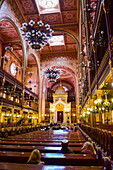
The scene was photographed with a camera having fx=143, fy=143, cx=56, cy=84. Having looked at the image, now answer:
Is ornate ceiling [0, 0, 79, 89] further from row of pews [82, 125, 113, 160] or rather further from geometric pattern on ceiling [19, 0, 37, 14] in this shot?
row of pews [82, 125, 113, 160]

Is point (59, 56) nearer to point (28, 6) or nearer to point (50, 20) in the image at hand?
point (50, 20)

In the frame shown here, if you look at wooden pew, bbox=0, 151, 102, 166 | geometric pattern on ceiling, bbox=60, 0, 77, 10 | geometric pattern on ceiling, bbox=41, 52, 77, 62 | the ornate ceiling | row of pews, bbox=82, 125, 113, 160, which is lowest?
row of pews, bbox=82, 125, 113, 160

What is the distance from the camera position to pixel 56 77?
76.9 ft

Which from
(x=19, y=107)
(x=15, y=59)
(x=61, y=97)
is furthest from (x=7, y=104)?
(x=61, y=97)

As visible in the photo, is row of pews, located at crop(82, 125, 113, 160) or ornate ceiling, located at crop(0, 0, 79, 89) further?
ornate ceiling, located at crop(0, 0, 79, 89)

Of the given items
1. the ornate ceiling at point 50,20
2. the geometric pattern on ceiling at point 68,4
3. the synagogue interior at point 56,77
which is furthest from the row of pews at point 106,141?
the geometric pattern on ceiling at point 68,4

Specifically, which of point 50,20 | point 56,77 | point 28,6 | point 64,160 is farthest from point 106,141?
point 50,20

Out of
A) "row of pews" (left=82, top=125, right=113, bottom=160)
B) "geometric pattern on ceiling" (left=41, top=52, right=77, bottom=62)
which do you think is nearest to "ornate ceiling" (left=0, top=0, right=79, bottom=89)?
"geometric pattern on ceiling" (left=41, top=52, right=77, bottom=62)

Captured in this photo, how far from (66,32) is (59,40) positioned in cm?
357

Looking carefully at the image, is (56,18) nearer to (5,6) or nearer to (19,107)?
(5,6)

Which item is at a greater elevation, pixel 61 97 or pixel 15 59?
pixel 15 59

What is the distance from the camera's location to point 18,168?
1636mm

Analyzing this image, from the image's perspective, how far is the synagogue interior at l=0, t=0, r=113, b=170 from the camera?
13.3ft

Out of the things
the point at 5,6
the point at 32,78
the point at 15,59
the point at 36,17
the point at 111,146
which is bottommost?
the point at 111,146
